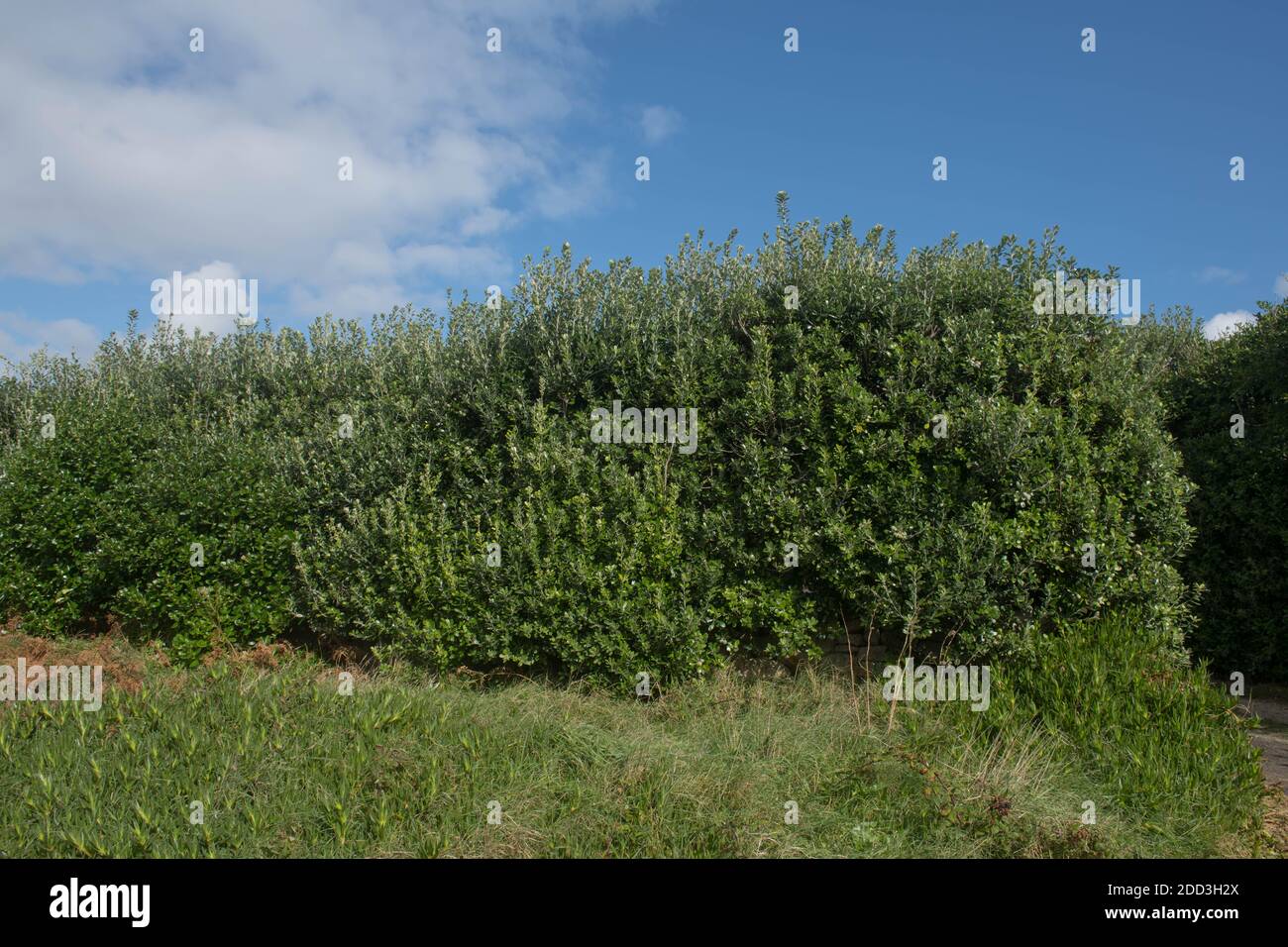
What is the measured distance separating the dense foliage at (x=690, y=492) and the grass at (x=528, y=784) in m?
1.13

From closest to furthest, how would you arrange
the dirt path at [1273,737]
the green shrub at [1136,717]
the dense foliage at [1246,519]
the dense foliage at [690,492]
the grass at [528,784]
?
1. the grass at [528,784]
2. the green shrub at [1136,717]
3. the dirt path at [1273,737]
4. the dense foliage at [690,492]
5. the dense foliage at [1246,519]

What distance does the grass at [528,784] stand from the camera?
4707 mm

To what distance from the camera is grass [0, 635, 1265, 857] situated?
4.71m

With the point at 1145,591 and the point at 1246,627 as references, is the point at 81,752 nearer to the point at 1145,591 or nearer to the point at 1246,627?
the point at 1145,591

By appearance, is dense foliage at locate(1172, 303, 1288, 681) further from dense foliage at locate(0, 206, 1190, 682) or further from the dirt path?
dense foliage at locate(0, 206, 1190, 682)

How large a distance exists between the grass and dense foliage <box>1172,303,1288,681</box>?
5.16 m

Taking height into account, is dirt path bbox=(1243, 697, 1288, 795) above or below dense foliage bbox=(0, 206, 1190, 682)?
below

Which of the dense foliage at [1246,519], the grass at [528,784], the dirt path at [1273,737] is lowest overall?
the dirt path at [1273,737]

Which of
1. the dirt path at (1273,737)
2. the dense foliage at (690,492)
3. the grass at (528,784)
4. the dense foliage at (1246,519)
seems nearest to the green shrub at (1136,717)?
the grass at (528,784)

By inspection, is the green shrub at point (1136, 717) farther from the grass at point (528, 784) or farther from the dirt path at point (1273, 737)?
the dirt path at point (1273, 737)

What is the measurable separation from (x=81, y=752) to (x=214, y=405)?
7578 millimetres

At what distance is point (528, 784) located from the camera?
521 centimetres

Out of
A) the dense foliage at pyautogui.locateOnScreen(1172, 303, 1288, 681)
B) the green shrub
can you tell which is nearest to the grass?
the green shrub

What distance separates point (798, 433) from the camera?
7.41 metres
